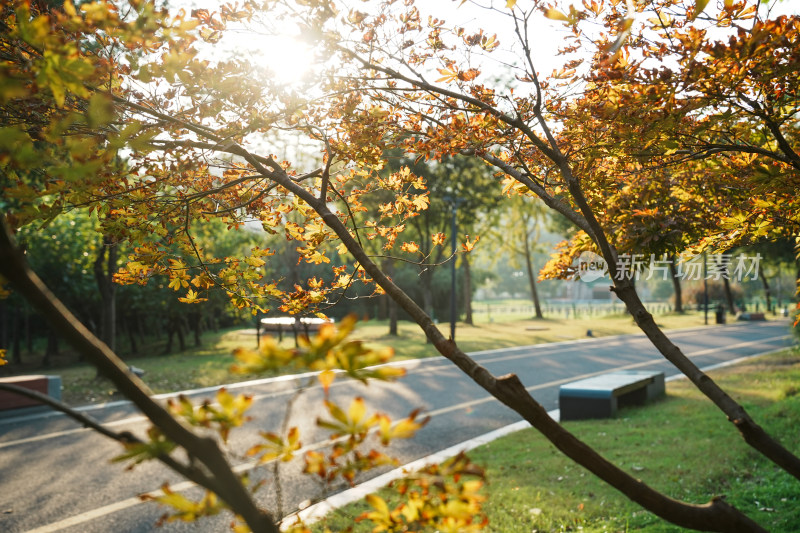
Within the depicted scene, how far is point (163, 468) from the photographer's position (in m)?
7.81

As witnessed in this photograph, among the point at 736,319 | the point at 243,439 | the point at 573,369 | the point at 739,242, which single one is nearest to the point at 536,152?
the point at 739,242

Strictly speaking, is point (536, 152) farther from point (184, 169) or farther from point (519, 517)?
point (519, 517)

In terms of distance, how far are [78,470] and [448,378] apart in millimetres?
8975

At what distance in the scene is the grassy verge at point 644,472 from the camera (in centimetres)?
542

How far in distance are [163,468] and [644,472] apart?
5.77m

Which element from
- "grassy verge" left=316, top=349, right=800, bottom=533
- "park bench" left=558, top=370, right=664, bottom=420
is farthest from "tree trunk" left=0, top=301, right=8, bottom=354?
"grassy verge" left=316, top=349, right=800, bottom=533

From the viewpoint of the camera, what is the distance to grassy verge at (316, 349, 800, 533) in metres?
5.42

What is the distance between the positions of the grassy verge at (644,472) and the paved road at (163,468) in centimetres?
146

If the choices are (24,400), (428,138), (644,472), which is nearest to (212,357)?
(24,400)

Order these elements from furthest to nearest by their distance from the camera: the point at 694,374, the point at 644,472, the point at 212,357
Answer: the point at 212,357 → the point at 644,472 → the point at 694,374

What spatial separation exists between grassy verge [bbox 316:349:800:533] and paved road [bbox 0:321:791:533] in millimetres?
1464

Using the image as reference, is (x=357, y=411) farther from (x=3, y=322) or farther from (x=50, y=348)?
(x=3, y=322)

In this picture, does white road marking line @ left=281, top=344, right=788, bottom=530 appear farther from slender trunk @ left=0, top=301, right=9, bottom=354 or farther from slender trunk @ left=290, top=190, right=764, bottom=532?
slender trunk @ left=0, top=301, right=9, bottom=354

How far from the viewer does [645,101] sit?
308 centimetres
